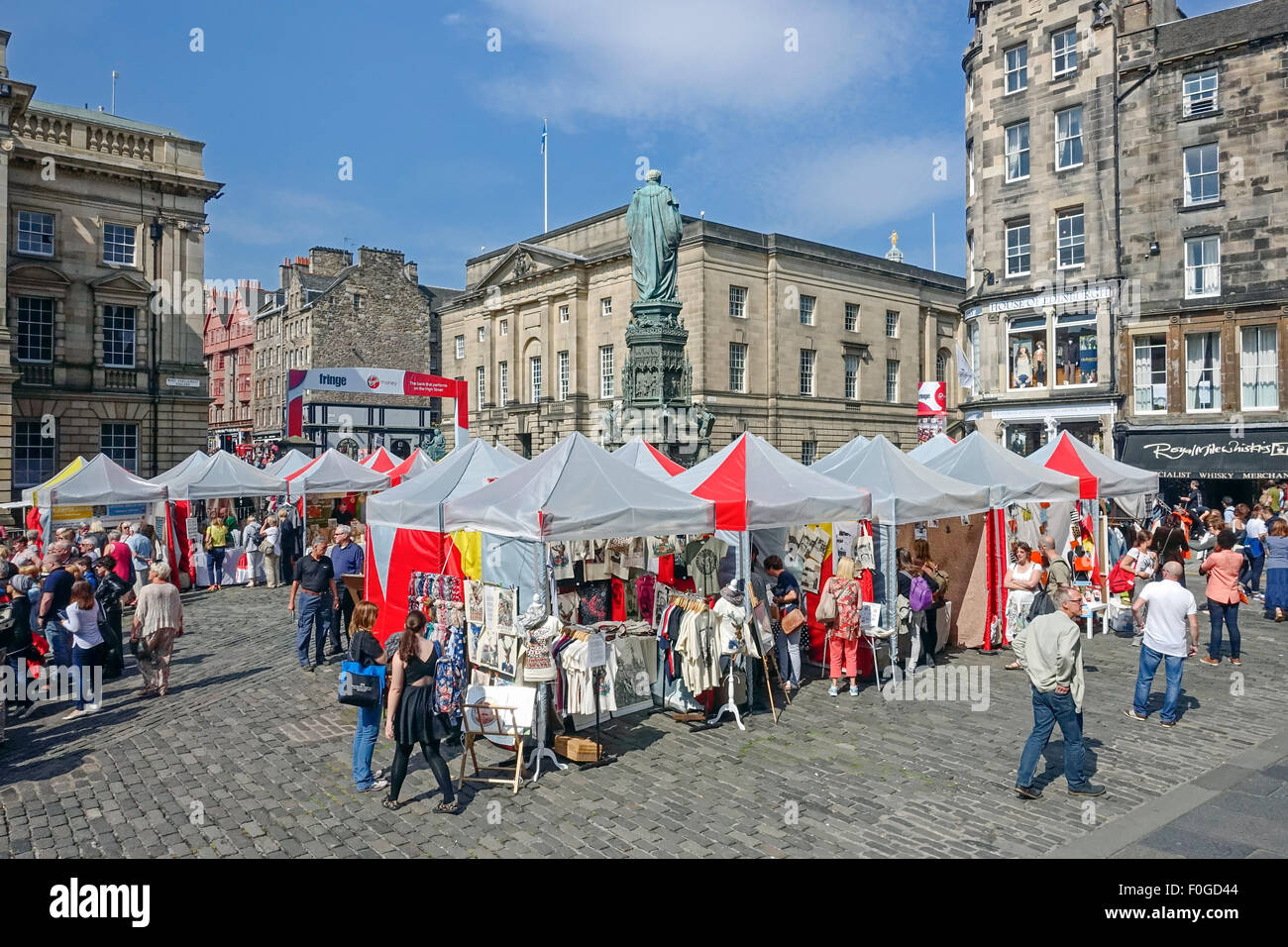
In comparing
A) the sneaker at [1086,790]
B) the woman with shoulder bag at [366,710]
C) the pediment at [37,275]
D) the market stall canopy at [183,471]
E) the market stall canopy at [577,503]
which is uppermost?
the pediment at [37,275]

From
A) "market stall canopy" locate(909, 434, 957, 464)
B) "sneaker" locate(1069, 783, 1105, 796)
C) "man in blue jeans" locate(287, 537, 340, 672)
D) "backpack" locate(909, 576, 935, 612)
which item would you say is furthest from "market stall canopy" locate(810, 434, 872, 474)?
"man in blue jeans" locate(287, 537, 340, 672)

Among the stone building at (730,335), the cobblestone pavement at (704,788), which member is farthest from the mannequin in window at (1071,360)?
the cobblestone pavement at (704,788)

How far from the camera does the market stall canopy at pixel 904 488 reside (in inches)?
442

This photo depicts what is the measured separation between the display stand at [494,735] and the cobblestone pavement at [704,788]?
174mm

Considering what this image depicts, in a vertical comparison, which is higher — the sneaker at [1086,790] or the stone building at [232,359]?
the stone building at [232,359]

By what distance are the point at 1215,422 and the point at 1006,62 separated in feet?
45.5

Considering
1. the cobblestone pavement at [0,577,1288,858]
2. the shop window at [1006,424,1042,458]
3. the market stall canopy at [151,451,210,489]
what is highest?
the shop window at [1006,424,1042,458]

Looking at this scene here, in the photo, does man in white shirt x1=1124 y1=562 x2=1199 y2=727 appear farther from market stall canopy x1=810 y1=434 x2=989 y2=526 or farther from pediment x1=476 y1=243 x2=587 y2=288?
pediment x1=476 y1=243 x2=587 y2=288

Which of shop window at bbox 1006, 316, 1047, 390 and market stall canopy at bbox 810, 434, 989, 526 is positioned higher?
shop window at bbox 1006, 316, 1047, 390

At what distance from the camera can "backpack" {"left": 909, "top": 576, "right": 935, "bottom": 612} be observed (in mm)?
11406

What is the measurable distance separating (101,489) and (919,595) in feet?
52.8

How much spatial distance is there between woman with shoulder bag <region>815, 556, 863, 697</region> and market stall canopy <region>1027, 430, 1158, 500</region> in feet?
20.9

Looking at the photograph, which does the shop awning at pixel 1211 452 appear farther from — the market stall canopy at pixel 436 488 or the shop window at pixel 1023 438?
the market stall canopy at pixel 436 488
